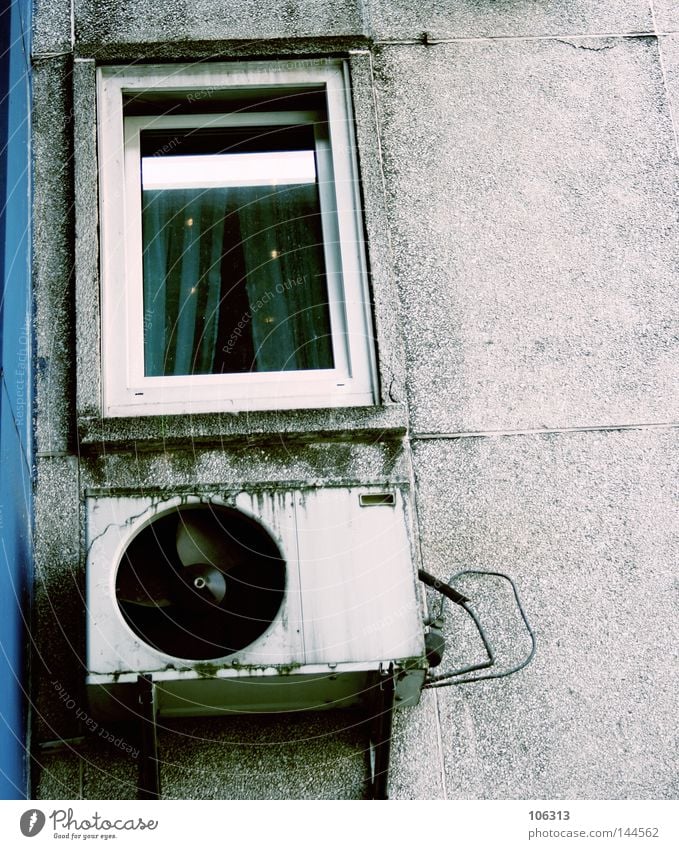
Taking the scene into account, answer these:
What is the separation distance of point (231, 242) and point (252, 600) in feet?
5.50

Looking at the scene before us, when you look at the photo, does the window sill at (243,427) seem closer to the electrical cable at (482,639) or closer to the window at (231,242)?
the window at (231,242)

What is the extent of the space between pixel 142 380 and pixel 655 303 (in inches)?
80.9

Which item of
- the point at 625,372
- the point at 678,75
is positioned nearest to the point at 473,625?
the point at 625,372

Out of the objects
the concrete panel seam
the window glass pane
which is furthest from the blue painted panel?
the concrete panel seam

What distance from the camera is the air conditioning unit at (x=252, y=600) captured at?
312 centimetres

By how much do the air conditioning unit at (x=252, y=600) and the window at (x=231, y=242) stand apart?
66cm

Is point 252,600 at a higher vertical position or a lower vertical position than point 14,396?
lower

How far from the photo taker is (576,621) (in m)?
3.67

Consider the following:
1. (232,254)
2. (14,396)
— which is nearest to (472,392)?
(232,254)

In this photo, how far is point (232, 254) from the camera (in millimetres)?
4316

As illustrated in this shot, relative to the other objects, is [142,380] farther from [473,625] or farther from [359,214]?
[473,625]

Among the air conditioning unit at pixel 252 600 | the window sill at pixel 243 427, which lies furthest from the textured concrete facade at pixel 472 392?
the air conditioning unit at pixel 252 600

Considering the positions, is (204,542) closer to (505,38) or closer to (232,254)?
(232,254)

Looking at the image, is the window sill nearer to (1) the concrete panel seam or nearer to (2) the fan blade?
(2) the fan blade
